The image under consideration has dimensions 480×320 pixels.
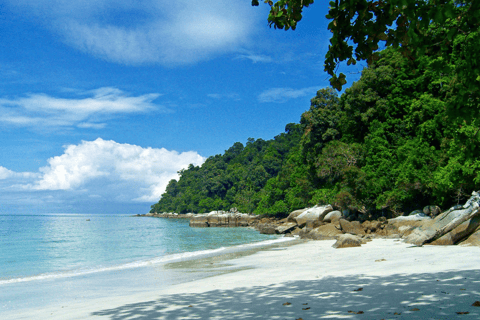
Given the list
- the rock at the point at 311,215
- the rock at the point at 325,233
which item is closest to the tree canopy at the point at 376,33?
the rock at the point at 325,233

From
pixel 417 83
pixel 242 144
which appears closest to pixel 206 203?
pixel 242 144

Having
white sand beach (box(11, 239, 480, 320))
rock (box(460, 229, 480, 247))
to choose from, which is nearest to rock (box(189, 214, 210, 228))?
rock (box(460, 229, 480, 247))

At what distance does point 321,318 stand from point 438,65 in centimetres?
390

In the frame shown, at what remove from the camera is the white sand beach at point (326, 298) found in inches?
208

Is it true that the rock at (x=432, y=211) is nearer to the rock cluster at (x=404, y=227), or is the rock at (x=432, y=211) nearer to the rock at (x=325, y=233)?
the rock cluster at (x=404, y=227)

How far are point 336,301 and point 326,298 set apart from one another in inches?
14.5

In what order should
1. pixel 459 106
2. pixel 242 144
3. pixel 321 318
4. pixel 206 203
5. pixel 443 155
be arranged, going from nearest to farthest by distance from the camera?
pixel 459 106, pixel 321 318, pixel 443 155, pixel 206 203, pixel 242 144

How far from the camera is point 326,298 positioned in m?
6.41

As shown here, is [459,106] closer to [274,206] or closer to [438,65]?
[438,65]

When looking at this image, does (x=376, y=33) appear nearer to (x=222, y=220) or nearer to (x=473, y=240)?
(x=473, y=240)

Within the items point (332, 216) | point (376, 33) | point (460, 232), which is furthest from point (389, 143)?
point (376, 33)

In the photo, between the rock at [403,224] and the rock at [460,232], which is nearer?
the rock at [460,232]

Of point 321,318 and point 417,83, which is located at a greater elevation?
point 417,83

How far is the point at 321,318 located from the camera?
5.05 metres
